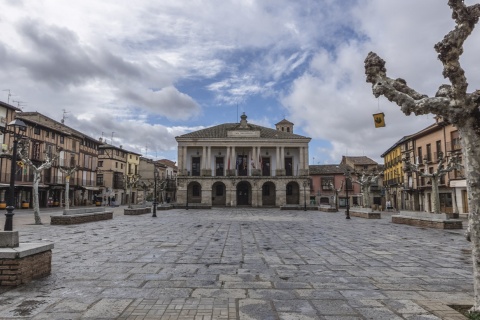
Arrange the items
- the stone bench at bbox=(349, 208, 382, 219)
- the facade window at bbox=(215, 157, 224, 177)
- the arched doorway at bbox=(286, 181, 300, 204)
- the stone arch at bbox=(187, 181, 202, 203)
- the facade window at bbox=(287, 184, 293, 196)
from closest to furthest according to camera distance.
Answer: the stone bench at bbox=(349, 208, 382, 219), the stone arch at bbox=(187, 181, 202, 203), the arched doorway at bbox=(286, 181, 300, 204), the facade window at bbox=(287, 184, 293, 196), the facade window at bbox=(215, 157, 224, 177)

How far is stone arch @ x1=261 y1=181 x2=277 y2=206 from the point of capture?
152ft

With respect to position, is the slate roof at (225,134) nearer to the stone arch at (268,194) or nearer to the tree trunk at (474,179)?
the stone arch at (268,194)

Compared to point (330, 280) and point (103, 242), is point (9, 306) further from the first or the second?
point (103, 242)

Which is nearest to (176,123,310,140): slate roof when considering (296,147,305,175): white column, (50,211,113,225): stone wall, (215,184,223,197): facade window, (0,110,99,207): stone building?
(296,147,305,175): white column

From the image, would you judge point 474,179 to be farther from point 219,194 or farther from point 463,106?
point 219,194

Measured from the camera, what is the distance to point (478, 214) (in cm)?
390

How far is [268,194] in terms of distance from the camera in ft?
154

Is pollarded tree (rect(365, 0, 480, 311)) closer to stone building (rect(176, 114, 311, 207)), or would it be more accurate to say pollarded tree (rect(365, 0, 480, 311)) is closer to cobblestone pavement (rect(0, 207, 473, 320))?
cobblestone pavement (rect(0, 207, 473, 320))

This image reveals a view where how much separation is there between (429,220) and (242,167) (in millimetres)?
32721

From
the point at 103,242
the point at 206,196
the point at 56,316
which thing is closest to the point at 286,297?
the point at 56,316

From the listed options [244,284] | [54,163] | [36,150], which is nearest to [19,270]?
[244,284]

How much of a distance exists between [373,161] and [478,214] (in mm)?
59678

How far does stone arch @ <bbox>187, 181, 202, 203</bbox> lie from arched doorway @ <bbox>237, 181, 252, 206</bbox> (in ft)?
18.8

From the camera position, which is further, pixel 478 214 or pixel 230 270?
pixel 230 270
